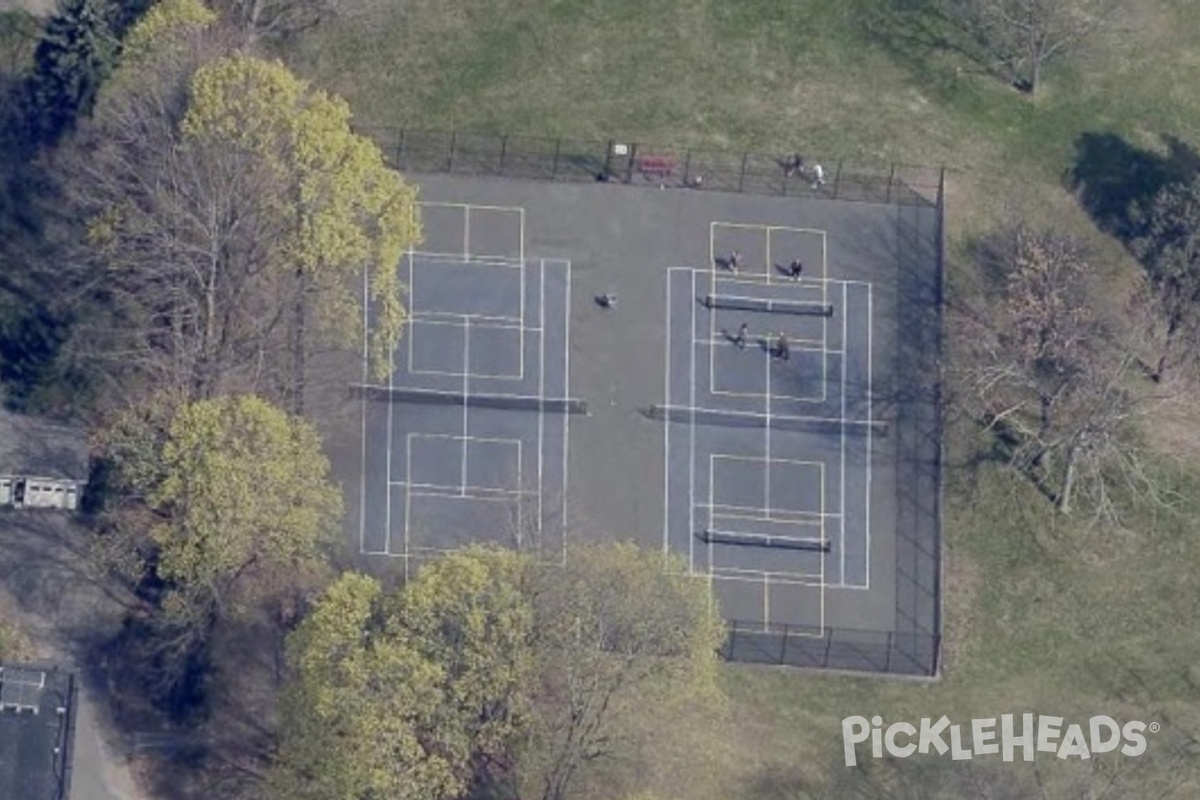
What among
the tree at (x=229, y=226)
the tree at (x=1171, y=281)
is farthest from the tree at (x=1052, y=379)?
the tree at (x=229, y=226)

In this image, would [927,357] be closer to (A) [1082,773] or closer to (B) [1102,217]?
(B) [1102,217]

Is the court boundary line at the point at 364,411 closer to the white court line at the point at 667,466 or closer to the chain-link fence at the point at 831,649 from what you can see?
the white court line at the point at 667,466

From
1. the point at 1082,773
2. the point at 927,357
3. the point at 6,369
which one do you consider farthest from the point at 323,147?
the point at 1082,773

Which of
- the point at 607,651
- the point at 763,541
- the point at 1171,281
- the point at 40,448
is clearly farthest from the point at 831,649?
the point at 40,448

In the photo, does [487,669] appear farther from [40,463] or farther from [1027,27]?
[1027,27]

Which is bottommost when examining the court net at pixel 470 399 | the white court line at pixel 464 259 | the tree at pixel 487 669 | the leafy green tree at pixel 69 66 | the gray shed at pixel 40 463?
the tree at pixel 487 669

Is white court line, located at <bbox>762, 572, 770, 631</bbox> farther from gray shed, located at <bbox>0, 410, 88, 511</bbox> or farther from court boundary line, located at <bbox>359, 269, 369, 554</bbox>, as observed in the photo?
gray shed, located at <bbox>0, 410, 88, 511</bbox>
